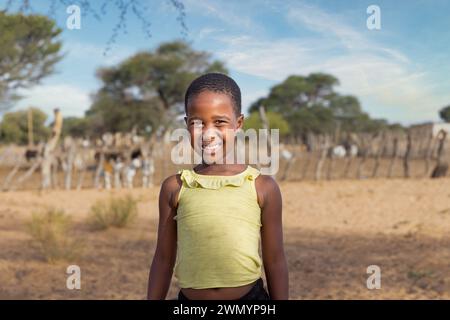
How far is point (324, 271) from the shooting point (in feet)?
18.8

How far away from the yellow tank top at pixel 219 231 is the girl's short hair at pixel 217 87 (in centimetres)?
20

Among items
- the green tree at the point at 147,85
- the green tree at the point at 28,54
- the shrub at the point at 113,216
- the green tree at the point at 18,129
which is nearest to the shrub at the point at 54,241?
the shrub at the point at 113,216

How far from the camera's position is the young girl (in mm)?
1222

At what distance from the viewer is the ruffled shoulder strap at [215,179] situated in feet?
4.06

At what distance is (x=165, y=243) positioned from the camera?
1.33 meters

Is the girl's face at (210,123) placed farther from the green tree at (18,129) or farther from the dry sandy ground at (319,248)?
the green tree at (18,129)

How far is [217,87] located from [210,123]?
0.09 m

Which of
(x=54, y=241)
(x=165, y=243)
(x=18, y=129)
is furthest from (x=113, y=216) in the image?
(x=18, y=129)

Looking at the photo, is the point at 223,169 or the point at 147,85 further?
the point at 147,85

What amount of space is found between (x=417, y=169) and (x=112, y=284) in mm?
14549

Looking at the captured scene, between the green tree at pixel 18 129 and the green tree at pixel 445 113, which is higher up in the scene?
the green tree at pixel 445 113

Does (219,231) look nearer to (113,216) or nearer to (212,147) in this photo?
(212,147)
